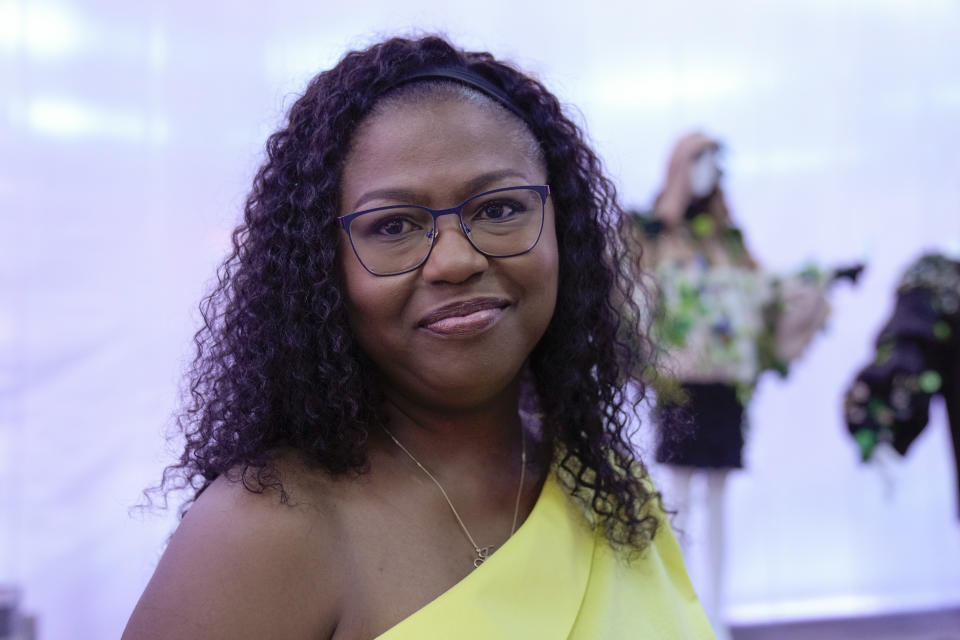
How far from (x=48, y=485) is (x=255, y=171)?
124 inches

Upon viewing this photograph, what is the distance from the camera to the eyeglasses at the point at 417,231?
1221 millimetres

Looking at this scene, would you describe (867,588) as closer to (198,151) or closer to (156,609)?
(198,151)

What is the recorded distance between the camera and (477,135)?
127cm

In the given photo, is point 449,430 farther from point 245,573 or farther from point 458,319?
point 245,573

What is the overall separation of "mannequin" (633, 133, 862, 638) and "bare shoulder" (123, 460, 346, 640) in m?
3.18

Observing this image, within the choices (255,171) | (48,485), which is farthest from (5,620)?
(255,171)

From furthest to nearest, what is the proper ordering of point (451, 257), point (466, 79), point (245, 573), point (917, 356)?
point (917, 356) → point (466, 79) → point (451, 257) → point (245, 573)

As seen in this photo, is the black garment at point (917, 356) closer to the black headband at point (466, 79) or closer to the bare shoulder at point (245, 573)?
the black headband at point (466, 79)

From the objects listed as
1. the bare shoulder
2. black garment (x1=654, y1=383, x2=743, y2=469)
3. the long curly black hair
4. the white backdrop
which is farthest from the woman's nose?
black garment (x1=654, y1=383, x2=743, y2=469)

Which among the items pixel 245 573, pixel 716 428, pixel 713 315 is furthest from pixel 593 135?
pixel 245 573

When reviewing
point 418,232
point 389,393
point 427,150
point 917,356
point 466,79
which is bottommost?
point 917,356

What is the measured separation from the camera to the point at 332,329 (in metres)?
1.26

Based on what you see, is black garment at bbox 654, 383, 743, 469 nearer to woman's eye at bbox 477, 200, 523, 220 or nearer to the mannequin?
the mannequin

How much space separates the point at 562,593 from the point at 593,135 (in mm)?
2055
